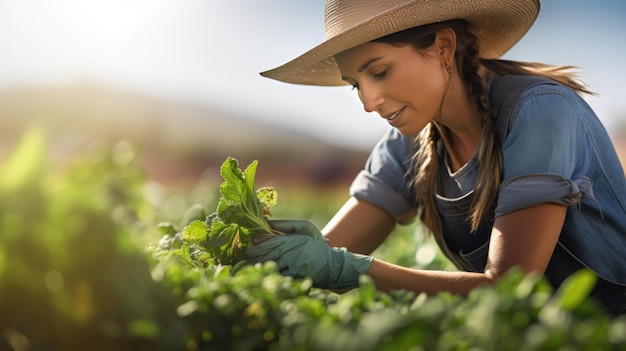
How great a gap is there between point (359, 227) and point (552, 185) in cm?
87

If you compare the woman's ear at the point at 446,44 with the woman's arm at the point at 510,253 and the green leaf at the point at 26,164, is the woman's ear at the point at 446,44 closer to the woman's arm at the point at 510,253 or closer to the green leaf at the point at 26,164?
the woman's arm at the point at 510,253

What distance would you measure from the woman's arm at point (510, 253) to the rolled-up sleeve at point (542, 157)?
0.04 meters

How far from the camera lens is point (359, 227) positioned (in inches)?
108

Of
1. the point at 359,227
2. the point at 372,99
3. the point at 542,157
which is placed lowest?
the point at 359,227

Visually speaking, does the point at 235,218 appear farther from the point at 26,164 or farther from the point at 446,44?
the point at 446,44

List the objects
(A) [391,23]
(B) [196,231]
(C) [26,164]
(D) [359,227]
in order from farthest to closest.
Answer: (D) [359,227], (A) [391,23], (B) [196,231], (C) [26,164]

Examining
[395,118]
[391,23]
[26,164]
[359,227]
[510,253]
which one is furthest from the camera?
[359,227]

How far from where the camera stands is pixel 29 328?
949mm

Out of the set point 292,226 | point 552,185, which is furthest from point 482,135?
point 292,226

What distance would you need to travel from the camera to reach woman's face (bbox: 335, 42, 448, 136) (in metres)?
2.27

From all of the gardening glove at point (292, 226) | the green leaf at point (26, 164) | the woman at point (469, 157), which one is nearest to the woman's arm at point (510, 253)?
the woman at point (469, 157)

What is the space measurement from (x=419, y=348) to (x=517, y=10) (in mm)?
1946

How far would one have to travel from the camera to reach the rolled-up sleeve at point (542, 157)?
205 centimetres

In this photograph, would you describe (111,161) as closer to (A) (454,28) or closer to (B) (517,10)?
(A) (454,28)
